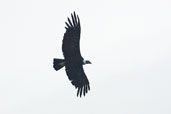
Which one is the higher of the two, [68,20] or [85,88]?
[68,20]

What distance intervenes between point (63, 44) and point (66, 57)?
1.15 metres

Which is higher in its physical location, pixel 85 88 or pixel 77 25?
pixel 77 25

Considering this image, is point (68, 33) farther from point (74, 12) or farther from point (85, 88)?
point (85, 88)

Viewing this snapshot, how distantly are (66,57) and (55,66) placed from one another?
954 millimetres

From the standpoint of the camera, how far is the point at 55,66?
5678cm

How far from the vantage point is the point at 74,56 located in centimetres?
5762

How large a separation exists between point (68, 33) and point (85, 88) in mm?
5127

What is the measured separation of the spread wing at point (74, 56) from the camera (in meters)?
56.6

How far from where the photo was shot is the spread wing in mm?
56562

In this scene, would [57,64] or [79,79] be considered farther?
[79,79]

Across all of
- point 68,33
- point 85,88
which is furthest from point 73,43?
point 85,88

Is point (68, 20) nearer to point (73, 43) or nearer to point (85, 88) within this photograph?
→ point (73, 43)

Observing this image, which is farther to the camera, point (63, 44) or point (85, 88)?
point (85, 88)

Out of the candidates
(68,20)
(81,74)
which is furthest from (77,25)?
(81,74)
